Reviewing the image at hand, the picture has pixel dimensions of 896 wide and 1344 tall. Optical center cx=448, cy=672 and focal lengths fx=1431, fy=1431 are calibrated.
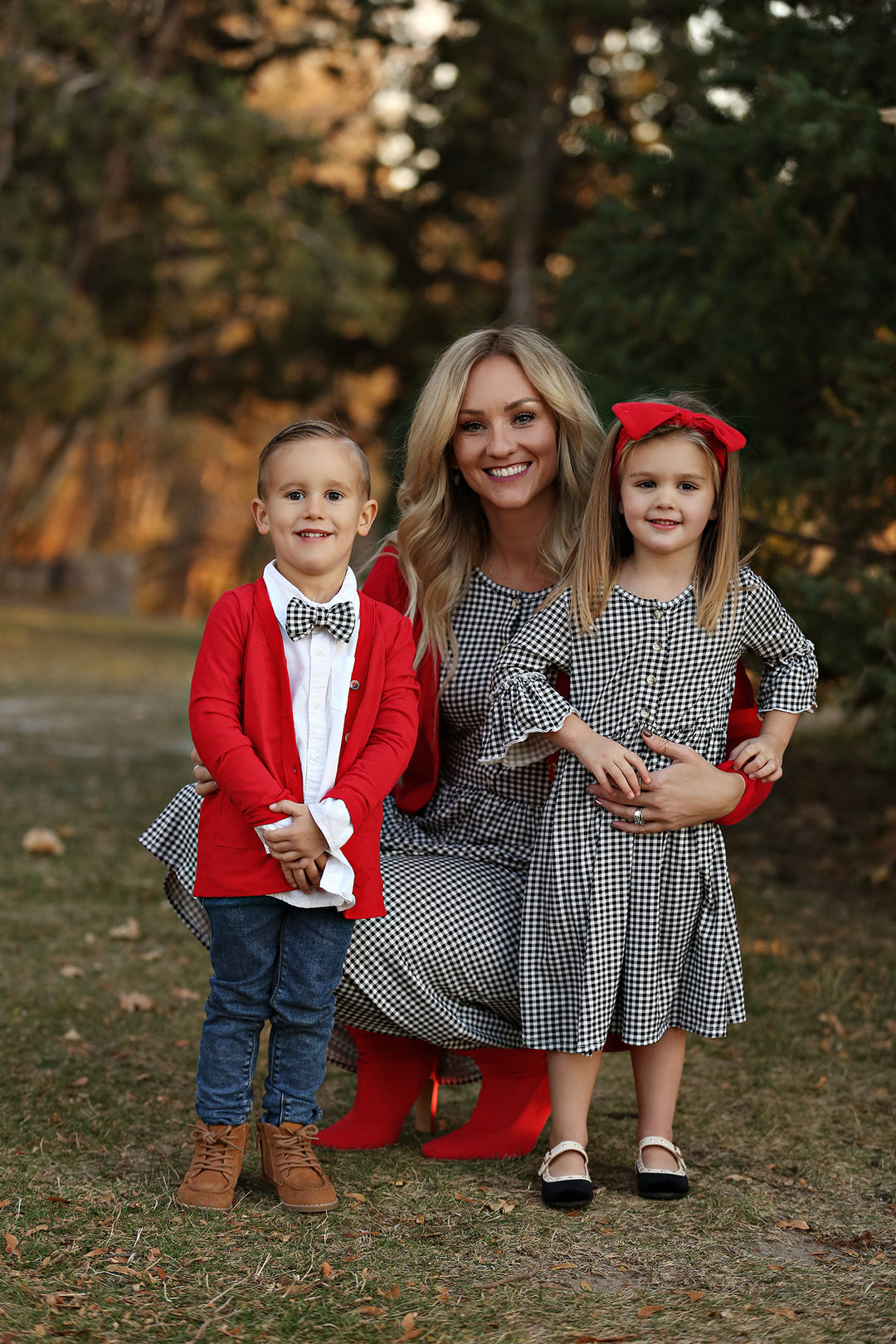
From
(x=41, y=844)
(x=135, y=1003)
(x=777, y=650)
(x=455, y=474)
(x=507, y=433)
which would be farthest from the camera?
(x=41, y=844)

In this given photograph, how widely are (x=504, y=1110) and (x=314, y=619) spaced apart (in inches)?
46.9

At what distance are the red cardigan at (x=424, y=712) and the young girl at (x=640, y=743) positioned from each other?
0.29ft

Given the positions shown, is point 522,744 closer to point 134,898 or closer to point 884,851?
point 134,898

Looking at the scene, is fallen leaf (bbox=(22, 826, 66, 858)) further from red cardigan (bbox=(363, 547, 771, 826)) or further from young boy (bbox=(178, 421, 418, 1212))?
young boy (bbox=(178, 421, 418, 1212))

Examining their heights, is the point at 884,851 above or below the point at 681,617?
below

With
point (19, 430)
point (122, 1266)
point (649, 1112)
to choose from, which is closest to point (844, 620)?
point (649, 1112)

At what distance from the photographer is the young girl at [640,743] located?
288 cm

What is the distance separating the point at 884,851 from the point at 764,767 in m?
3.74

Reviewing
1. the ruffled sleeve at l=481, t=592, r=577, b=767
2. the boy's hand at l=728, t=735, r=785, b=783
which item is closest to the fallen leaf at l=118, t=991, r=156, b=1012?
the ruffled sleeve at l=481, t=592, r=577, b=767

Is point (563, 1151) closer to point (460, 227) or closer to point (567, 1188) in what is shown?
point (567, 1188)

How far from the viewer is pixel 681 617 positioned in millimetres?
2967

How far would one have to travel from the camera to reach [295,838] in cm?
256

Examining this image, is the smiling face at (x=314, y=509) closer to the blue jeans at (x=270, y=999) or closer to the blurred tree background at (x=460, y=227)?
the blue jeans at (x=270, y=999)

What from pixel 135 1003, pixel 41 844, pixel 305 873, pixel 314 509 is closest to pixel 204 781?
pixel 305 873
